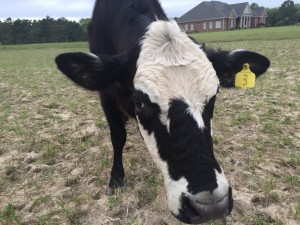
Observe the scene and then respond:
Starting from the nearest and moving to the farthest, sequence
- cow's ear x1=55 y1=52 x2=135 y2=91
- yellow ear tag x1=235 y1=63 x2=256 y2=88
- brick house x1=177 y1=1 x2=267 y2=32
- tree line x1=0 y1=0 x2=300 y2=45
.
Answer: cow's ear x1=55 y1=52 x2=135 y2=91
yellow ear tag x1=235 y1=63 x2=256 y2=88
tree line x1=0 y1=0 x2=300 y2=45
brick house x1=177 y1=1 x2=267 y2=32

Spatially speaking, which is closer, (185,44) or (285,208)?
(185,44)

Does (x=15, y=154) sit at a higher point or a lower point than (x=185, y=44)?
lower

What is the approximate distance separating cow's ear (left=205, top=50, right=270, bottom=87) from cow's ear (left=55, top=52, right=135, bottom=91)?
859 millimetres

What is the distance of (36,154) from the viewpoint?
4645 millimetres

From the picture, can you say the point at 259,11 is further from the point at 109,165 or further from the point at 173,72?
the point at 173,72

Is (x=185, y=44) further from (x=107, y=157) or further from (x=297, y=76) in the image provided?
(x=297, y=76)

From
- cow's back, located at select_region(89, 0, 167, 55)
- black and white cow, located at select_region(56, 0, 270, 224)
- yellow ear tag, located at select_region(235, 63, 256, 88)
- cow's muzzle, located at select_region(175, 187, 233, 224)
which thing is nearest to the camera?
cow's muzzle, located at select_region(175, 187, 233, 224)

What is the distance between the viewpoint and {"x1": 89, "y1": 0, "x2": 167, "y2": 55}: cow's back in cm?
350

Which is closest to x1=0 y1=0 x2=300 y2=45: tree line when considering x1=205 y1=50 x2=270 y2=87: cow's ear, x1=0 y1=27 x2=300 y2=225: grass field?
x1=0 y1=27 x2=300 y2=225: grass field

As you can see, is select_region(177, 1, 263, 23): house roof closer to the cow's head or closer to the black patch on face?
the cow's head

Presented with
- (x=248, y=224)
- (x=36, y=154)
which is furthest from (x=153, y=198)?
(x=36, y=154)

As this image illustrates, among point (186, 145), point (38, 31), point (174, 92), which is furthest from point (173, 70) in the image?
point (38, 31)

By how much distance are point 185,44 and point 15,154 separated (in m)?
3.06

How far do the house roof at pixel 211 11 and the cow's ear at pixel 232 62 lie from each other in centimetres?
7484
